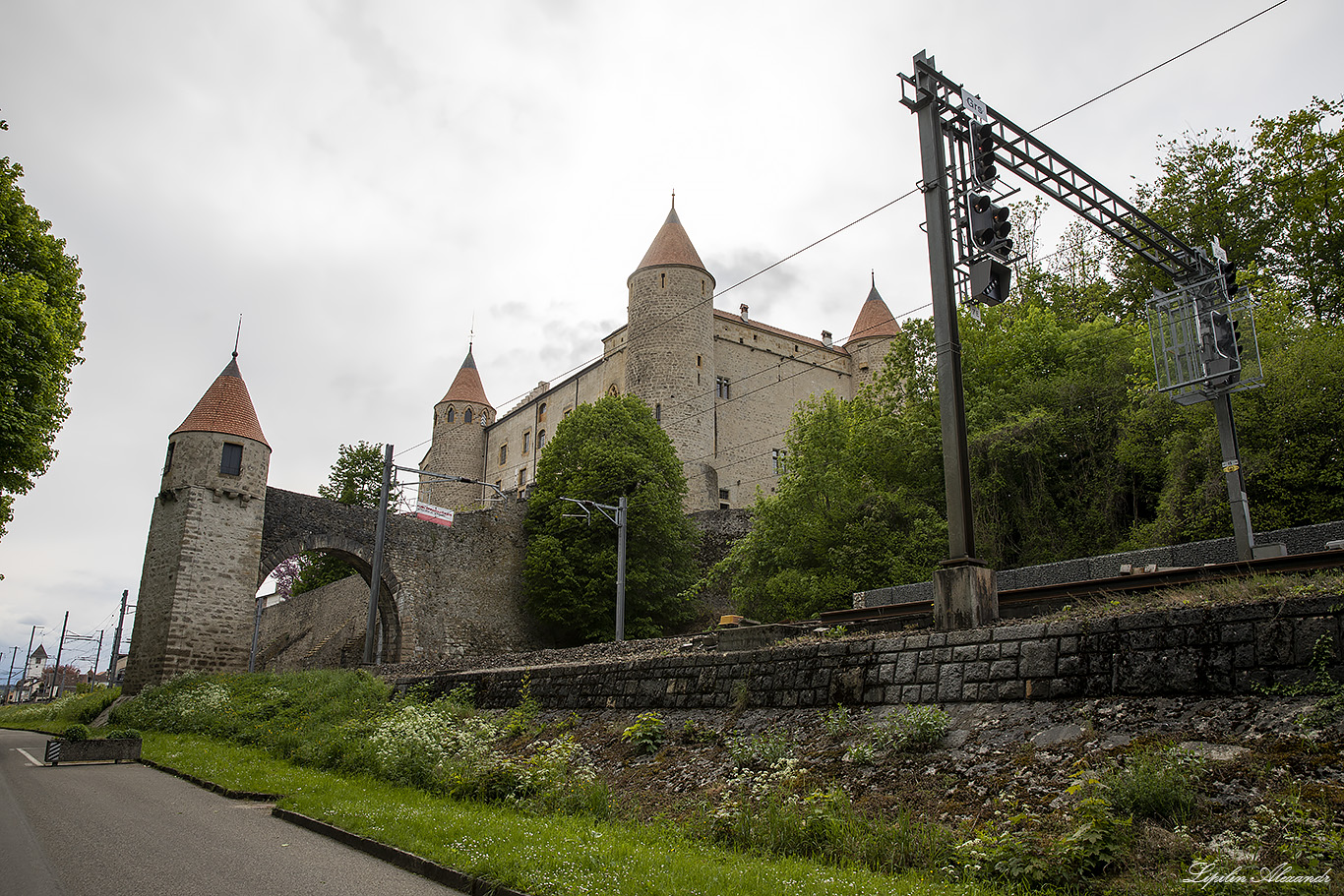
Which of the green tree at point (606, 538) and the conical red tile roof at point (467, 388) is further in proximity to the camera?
the conical red tile roof at point (467, 388)

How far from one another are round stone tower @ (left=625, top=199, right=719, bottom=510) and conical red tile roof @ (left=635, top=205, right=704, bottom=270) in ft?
0.16

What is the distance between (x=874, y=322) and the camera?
52.1 meters

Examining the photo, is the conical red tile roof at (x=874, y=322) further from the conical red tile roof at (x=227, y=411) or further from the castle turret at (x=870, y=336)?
the conical red tile roof at (x=227, y=411)

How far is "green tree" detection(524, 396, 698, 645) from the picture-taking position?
101 feet

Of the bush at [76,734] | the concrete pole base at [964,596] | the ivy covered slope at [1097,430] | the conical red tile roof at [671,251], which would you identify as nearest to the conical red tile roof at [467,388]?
the conical red tile roof at [671,251]

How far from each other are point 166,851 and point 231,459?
20.3 m

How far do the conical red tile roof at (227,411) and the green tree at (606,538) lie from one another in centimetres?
1060

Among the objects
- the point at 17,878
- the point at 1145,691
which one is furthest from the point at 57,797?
the point at 1145,691

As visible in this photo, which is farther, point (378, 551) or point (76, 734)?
point (378, 551)

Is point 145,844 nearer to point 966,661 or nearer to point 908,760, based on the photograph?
point 908,760

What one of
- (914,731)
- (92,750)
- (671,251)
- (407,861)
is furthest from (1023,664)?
(671,251)

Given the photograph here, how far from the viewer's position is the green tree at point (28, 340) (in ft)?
48.2

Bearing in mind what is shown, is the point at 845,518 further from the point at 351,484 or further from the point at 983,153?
the point at 351,484

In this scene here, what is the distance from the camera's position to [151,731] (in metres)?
17.6
